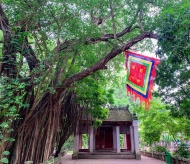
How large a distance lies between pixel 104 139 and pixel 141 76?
28.4 ft

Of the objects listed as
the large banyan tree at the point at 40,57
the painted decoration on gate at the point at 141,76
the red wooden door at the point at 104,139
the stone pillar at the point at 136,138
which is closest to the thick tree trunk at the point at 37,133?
the large banyan tree at the point at 40,57

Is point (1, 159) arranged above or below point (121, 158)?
above

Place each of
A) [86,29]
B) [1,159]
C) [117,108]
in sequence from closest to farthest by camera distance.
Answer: [1,159], [86,29], [117,108]

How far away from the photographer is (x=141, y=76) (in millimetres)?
4152

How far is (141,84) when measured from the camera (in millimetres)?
4105

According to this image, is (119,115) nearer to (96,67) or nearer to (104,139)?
(104,139)

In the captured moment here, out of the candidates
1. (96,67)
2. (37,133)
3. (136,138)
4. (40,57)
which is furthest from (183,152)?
(40,57)

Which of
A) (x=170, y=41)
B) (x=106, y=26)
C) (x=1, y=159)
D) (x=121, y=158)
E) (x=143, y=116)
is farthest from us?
(x=121, y=158)

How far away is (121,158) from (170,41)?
7.71 meters

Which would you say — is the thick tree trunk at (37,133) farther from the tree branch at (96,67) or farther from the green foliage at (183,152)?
the green foliage at (183,152)

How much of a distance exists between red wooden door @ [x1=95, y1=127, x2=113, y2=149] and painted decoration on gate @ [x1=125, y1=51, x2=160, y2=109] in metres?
8.01

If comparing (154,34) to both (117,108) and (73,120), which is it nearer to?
(73,120)

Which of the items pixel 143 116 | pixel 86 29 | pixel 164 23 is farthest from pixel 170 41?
pixel 143 116

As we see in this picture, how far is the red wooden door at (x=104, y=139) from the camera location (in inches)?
461
